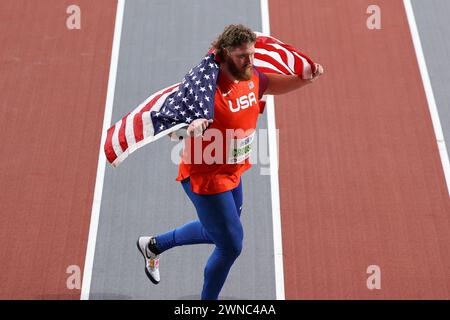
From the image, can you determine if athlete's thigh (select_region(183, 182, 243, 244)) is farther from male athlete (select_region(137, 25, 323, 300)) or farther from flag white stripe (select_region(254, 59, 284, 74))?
flag white stripe (select_region(254, 59, 284, 74))

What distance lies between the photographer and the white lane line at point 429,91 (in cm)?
769

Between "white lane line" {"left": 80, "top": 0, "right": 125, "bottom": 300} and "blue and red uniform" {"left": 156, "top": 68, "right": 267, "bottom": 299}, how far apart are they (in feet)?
4.13

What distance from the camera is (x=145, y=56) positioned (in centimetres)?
881

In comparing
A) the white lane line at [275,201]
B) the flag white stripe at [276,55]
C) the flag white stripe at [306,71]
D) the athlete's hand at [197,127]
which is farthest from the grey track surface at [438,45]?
the athlete's hand at [197,127]

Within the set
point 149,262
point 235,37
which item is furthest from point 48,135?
point 235,37

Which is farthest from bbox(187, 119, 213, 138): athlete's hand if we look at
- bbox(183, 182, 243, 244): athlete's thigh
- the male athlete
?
bbox(183, 182, 243, 244): athlete's thigh

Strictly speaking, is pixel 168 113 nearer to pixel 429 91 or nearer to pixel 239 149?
pixel 239 149

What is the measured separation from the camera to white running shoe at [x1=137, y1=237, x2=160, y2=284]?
6.55 metres

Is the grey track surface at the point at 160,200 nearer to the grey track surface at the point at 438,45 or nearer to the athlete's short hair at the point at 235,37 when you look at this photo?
the grey track surface at the point at 438,45

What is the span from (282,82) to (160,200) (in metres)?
2.18

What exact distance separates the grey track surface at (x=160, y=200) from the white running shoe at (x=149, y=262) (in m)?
Answer: 0.12
